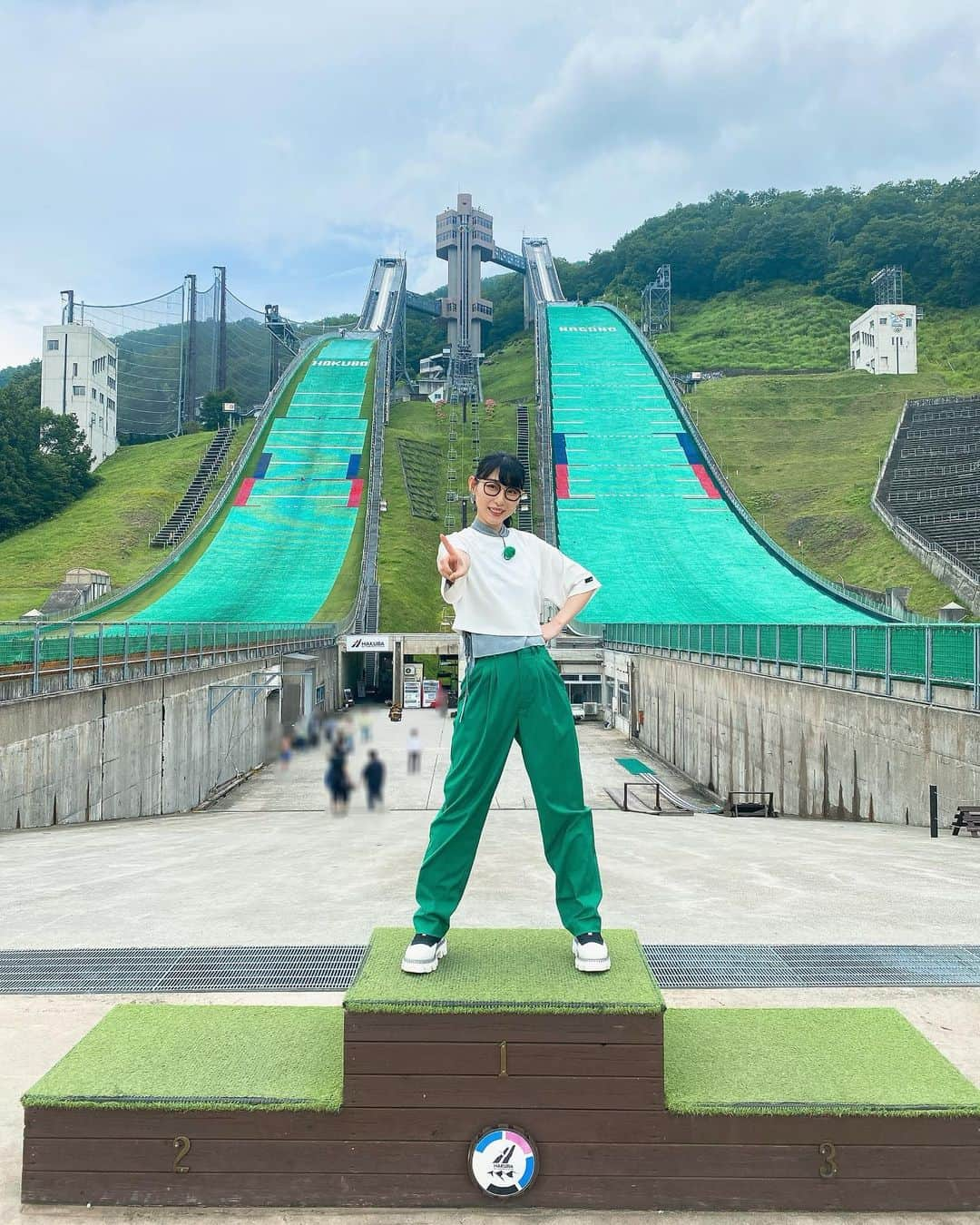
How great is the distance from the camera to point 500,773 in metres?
4.04

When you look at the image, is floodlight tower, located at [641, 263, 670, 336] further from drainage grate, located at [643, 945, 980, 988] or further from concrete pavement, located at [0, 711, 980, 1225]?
drainage grate, located at [643, 945, 980, 988]

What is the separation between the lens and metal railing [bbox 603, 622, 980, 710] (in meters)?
12.2

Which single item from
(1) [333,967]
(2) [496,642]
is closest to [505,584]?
(2) [496,642]

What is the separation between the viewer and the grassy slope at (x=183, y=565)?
132 ft

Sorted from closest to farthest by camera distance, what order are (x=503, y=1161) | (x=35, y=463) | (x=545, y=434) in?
1. (x=503, y=1161)
2. (x=35, y=463)
3. (x=545, y=434)

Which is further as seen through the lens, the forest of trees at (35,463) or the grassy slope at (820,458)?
the forest of trees at (35,463)

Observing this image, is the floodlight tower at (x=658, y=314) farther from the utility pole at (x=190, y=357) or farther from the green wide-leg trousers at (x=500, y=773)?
the green wide-leg trousers at (x=500, y=773)

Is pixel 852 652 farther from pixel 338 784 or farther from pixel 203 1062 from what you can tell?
pixel 203 1062

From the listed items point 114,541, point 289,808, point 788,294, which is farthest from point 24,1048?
point 788,294

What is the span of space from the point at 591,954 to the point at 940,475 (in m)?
54.5

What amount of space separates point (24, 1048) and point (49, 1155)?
1.17 metres

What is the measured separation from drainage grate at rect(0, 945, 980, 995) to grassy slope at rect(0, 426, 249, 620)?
135 ft

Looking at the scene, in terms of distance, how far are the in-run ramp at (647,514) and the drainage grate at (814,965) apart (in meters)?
29.0

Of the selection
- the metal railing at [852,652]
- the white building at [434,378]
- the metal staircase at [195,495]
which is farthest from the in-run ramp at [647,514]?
the metal staircase at [195,495]
